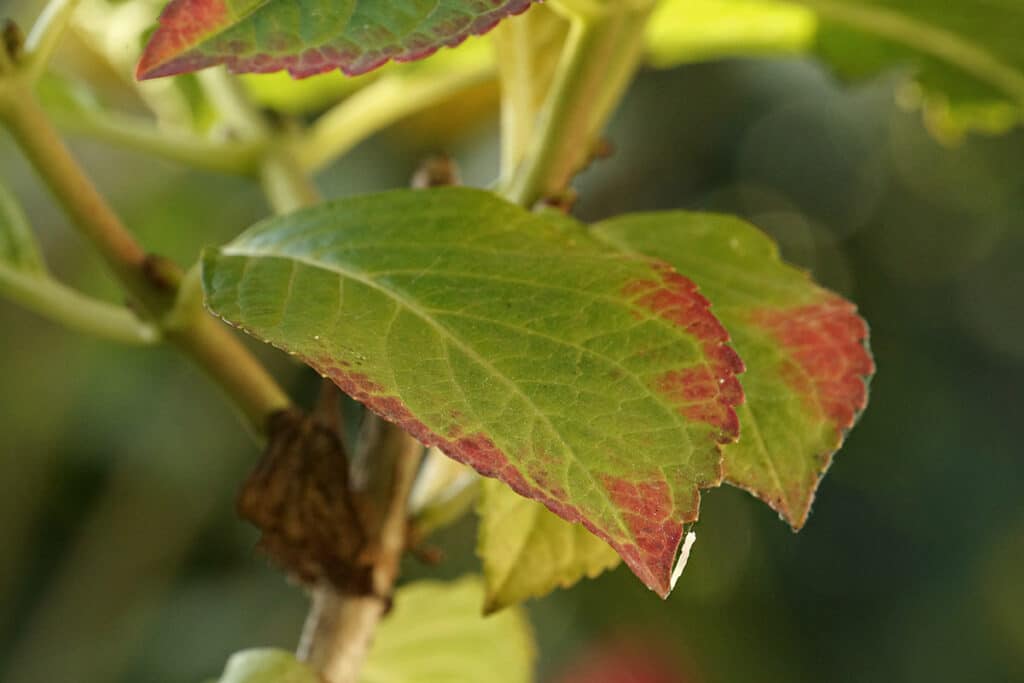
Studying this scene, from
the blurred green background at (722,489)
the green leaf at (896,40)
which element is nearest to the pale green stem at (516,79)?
the green leaf at (896,40)

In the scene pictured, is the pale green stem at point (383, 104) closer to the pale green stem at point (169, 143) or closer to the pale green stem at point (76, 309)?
the pale green stem at point (169, 143)

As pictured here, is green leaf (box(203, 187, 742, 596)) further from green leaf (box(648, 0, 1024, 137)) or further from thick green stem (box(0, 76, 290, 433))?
green leaf (box(648, 0, 1024, 137))

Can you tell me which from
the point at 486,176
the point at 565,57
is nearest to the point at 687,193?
the point at 486,176

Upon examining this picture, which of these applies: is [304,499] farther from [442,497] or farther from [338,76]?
[338,76]

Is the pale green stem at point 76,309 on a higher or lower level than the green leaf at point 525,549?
higher

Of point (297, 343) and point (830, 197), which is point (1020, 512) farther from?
point (297, 343)

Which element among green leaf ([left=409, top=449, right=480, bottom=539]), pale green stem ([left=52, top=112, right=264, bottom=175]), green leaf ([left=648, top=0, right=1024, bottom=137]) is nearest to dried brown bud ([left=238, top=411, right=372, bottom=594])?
green leaf ([left=409, top=449, right=480, bottom=539])

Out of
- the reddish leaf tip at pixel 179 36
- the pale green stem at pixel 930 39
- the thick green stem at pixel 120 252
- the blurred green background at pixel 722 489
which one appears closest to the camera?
the reddish leaf tip at pixel 179 36

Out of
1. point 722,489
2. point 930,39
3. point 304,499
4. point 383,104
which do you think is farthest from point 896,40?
point 722,489
